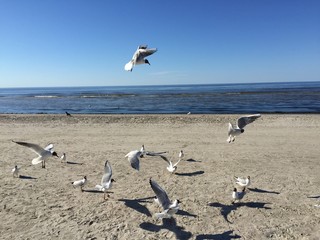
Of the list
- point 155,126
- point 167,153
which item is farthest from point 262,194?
point 155,126

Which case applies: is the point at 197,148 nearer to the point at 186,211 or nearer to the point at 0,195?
the point at 186,211

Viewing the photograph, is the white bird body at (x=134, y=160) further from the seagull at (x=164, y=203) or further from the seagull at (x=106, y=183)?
the seagull at (x=164, y=203)

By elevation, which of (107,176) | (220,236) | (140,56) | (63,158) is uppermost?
(140,56)

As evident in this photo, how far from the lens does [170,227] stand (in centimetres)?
751

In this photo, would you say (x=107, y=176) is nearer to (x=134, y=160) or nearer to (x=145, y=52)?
(x=134, y=160)

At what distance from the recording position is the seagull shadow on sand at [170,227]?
23.6 feet

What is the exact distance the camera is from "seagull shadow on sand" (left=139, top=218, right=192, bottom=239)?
283 inches

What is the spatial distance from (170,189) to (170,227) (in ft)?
7.93

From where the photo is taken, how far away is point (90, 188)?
994 cm

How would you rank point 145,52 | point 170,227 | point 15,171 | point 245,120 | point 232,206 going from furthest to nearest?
point 245,120 → point 15,171 → point 232,206 → point 170,227 → point 145,52

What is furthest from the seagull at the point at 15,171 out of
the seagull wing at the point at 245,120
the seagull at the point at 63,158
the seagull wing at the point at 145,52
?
the seagull wing at the point at 245,120

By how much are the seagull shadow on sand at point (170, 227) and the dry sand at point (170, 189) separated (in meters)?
0.02

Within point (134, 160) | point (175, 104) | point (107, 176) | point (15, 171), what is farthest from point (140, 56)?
point (175, 104)

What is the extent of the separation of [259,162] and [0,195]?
890 centimetres
